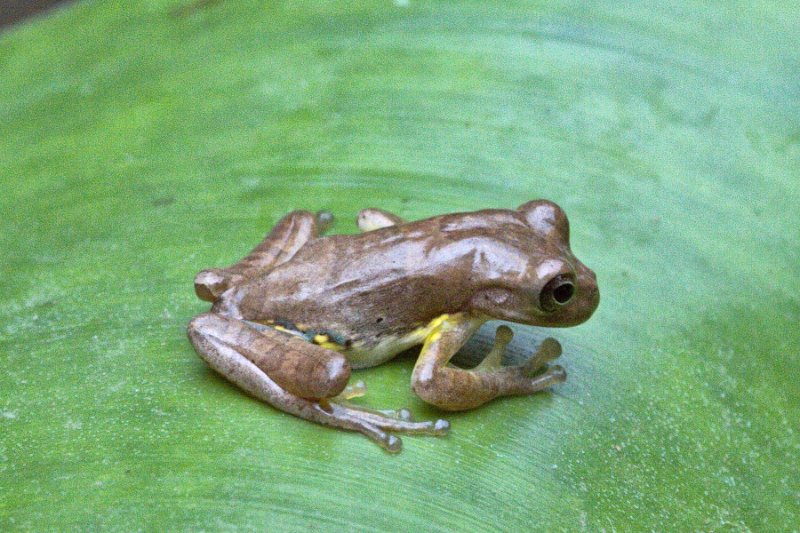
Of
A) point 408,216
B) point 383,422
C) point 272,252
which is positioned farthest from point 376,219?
point 383,422

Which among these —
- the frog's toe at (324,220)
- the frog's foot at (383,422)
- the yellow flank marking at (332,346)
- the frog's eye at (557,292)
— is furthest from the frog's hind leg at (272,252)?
the frog's eye at (557,292)

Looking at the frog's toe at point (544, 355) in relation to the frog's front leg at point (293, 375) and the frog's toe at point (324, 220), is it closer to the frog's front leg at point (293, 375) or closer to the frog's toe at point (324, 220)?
the frog's front leg at point (293, 375)

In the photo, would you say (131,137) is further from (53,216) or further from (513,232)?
(513,232)

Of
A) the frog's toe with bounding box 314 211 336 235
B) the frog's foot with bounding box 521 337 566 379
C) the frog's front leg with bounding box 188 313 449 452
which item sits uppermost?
the frog's toe with bounding box 314 211 336 235

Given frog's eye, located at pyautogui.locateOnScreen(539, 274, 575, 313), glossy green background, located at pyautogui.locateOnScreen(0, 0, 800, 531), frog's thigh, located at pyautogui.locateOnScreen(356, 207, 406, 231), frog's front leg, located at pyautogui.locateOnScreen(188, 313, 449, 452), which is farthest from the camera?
frog's thigh, located at pyautogui.locateOnScreen(356, 207, 406, 231)

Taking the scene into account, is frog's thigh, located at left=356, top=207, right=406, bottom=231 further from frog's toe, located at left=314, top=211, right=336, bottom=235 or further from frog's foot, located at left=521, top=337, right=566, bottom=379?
frog's foot, located at left=521, top=337, right=566, bottom=379

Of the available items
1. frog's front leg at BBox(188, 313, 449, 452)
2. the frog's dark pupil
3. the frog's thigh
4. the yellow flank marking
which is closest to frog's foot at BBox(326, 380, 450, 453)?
frog's front leg at BBox(188, 313, 449, 452)
